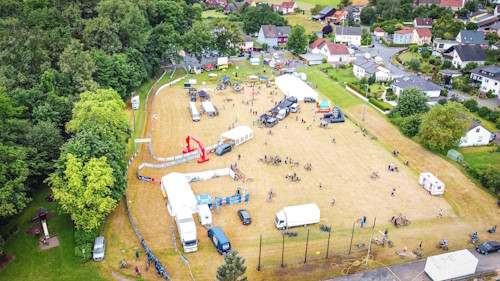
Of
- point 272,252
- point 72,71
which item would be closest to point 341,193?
point 272,252

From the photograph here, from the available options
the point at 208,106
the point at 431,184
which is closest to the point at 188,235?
the point at 431,184

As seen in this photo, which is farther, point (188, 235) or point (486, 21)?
point (486, 21)

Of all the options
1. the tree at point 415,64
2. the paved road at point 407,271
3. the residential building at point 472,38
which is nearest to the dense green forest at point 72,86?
the paved road at point 407,271

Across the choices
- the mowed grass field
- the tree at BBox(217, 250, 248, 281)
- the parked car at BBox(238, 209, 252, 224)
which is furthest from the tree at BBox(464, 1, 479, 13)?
the tree at BBox(217, 250, 248, 281)

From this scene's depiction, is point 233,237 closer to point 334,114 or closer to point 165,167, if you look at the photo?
A: point 165,167

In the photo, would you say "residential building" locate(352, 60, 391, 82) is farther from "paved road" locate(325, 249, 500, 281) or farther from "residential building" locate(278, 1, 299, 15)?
"residential building" locate(278, 1, 299, 15)

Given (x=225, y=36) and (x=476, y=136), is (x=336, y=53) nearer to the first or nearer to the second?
(x=225, y=36)
